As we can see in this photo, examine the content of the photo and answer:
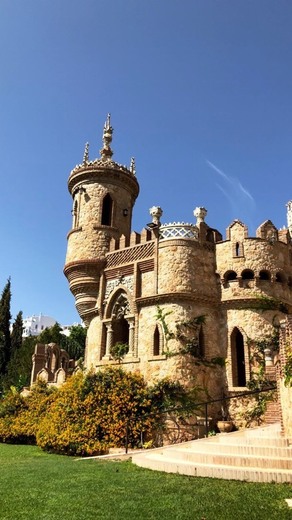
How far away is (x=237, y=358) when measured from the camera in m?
18.2

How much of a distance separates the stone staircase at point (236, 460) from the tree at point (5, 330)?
111 ft

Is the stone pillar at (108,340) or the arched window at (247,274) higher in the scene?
the arched window at (247,274)

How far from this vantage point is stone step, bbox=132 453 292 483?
810 centimetres

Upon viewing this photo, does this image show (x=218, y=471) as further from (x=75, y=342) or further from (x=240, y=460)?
(x=75, y=342)

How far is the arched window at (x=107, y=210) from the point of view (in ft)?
76.4

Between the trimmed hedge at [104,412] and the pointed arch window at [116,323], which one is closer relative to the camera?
the trimmed hedge at [104,412]

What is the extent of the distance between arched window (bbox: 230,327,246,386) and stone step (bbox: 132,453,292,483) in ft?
25.1

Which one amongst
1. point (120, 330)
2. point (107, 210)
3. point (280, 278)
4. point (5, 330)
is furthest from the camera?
point (5, 330)

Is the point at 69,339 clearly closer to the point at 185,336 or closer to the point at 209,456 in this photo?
the point at 185,336

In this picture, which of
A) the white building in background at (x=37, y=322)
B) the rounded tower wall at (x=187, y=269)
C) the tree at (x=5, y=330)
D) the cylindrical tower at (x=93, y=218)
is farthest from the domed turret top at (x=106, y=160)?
the white building in background at (x=37, y=322)

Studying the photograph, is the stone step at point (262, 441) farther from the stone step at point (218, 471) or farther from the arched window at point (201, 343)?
the arched window at point (201, 343)

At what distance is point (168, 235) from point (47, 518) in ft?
47.4

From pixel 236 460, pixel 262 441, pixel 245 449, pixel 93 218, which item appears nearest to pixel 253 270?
pixel 93 218

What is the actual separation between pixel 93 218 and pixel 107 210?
3.53ft
